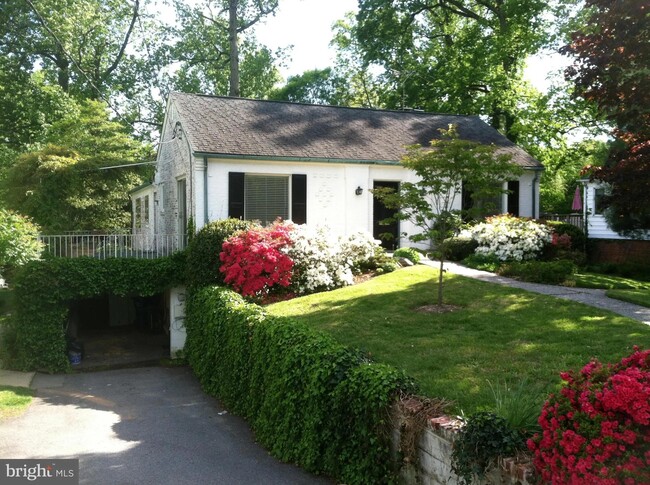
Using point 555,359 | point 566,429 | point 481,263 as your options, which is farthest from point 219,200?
point 566,429

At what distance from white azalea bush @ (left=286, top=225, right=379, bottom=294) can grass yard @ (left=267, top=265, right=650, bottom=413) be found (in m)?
0.71

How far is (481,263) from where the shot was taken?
1446cm

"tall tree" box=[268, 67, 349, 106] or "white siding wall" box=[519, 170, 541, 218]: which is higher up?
"tall tree" box=[268, 67, 349, 106]

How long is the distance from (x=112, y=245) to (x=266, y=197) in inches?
178

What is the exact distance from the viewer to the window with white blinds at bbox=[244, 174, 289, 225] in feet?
51.2

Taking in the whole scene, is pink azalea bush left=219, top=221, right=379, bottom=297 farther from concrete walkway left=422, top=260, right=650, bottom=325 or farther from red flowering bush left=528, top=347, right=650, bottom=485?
red flowering bush left=528, top=347, right=650, bottom=485

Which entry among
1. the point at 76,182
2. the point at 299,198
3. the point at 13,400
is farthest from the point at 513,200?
the point at 13,400


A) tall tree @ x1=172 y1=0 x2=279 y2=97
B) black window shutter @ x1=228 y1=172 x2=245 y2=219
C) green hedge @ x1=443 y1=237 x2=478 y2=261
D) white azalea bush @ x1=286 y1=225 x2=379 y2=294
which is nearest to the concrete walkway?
green hedge @ x1=443 y1=237 x2=478 y2=261

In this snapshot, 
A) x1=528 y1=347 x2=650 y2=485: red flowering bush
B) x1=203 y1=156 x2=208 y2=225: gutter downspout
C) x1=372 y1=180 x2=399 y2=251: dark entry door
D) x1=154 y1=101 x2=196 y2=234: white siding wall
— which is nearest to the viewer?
x1=528 y1=347 x2=650 y2=485: red flowering bush

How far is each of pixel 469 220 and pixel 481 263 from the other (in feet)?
9.21

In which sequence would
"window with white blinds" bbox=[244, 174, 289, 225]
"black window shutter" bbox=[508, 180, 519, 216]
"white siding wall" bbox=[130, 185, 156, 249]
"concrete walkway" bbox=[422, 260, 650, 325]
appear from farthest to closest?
"white siding wall" bbox=[130, 185, 156, 249], "black window shutter" bbox=[508, 180, 519, 216], "window with white blinds" bbox=[244, 174, 289, 225], "concrete walkway" bbox=[422, 260, 650, 325]

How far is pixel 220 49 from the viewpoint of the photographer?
33.3m

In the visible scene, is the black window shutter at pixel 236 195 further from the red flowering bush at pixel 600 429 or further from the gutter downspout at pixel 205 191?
the red flowering bush at pixel 600 429

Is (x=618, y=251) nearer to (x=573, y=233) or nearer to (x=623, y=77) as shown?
(x=573, y=233)
